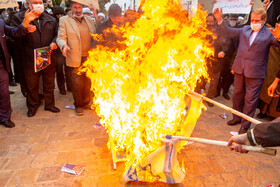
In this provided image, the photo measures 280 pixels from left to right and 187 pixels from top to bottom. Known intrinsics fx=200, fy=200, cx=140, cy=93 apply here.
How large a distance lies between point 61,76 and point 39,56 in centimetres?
215

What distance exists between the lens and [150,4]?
3541mm

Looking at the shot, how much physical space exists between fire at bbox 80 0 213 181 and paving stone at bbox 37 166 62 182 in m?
1.00

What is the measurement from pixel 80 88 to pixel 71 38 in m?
1.37

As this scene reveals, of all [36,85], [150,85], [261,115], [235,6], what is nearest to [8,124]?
[36,85]

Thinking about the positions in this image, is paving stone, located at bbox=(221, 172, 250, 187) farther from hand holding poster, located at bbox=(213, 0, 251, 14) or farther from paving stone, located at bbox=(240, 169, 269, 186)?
hand holding poster, located at bbox=(213, 0, 251, 14)

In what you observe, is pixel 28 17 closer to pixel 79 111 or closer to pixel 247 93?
pixel 79 111

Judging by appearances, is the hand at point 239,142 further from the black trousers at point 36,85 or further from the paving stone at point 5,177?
the black trousers at point 36,85

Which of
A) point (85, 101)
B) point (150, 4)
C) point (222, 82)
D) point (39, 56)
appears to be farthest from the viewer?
point (222, 82)

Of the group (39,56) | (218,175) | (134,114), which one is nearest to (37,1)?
(39,56)

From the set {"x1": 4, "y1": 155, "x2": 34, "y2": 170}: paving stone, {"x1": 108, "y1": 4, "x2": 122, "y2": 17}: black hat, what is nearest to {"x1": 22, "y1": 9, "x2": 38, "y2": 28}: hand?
{"x1": 108, "y1": 4, "x2": 122, "y2": 17}: black hat

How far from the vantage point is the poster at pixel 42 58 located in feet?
15.7

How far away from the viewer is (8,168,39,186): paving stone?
10.4 ft

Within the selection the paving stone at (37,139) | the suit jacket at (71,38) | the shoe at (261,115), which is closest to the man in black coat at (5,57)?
the suit jacket at (71,38)

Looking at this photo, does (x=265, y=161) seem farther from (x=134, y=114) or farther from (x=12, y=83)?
(x=12, y=83)
